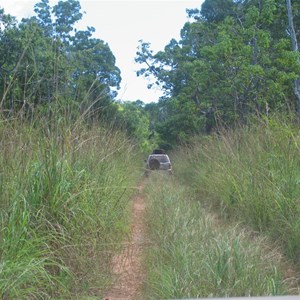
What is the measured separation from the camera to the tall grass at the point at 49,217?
4.08 m

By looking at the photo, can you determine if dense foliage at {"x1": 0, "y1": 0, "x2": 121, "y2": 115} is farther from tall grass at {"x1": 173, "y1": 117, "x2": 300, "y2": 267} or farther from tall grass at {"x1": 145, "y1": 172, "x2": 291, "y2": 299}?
tall grass at {"x1": 173, "y1": 117, "x2": 300, "y2": 267}

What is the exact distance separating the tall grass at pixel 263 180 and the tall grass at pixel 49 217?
2.23 meters

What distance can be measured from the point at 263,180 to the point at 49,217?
12.5ft

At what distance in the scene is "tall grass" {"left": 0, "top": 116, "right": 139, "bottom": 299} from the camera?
13.4 feet

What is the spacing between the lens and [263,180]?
755 cm

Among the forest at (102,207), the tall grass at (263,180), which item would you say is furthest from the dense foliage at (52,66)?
the tall grass at (263,180)

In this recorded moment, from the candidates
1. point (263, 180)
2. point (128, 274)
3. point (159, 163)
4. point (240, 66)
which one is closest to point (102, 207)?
point (128, 274)

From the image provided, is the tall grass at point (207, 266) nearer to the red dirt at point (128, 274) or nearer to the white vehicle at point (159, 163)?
the red dirt at point (128, 274)

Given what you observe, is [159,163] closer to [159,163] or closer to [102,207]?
[159,163]

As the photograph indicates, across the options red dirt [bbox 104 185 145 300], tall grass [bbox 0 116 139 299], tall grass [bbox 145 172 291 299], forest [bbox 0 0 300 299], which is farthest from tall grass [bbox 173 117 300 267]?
tall grass [bbox 0 116 139 299]

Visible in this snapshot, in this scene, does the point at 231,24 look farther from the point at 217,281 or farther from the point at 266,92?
the point at 217,281

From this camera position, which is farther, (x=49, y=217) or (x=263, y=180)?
(x=263, y=180)

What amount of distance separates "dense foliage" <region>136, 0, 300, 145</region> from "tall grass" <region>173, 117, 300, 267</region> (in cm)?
230

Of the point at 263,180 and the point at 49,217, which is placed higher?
the point at 263,180
